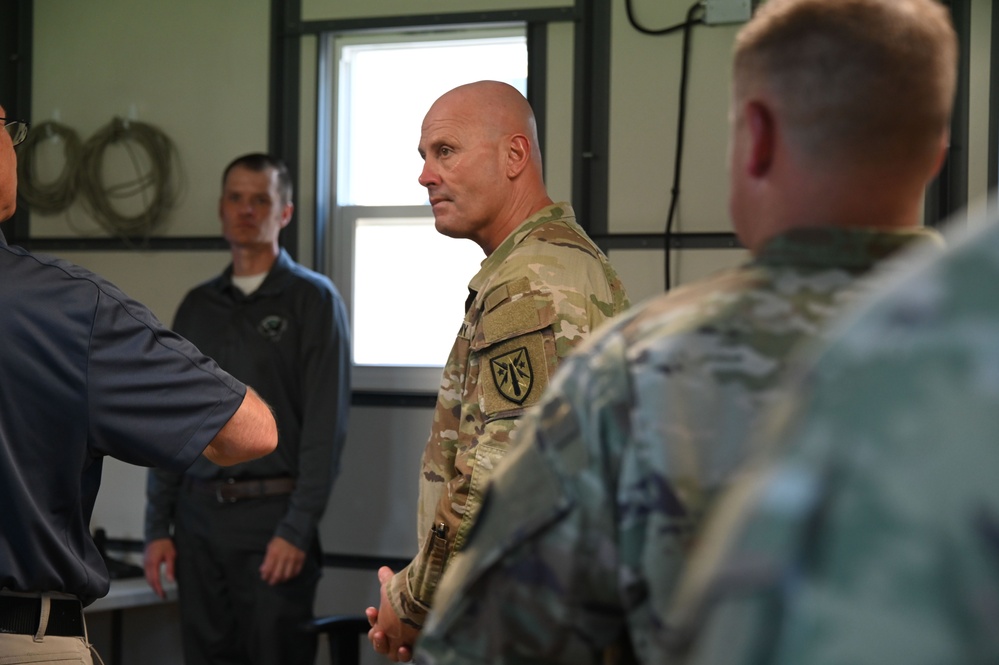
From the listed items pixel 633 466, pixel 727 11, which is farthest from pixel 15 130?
pixel 727 11

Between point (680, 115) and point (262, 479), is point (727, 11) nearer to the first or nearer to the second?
point (680, 115)

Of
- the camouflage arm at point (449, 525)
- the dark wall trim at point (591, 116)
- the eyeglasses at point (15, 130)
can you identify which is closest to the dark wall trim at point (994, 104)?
the dark wall trim at point (591, 116)

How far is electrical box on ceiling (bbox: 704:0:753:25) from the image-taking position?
3803mm

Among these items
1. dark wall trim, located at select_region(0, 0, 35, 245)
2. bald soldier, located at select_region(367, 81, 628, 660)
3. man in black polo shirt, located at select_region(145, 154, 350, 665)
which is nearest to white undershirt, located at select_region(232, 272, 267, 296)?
man in black polo shirt, located at select_region(145, 154, 350, 665)

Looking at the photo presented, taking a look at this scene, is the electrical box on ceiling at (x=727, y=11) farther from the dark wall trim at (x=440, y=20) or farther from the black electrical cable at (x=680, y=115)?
the dark wall trim at (x=440, y=20)

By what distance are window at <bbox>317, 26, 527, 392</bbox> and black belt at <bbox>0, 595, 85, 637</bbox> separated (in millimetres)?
2316

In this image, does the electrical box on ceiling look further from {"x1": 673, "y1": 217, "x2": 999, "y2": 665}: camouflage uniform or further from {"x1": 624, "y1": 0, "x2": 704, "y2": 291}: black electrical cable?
{"x1": 673, "y1": 217, "x2": 999, "y2": 665}: camouflage uniform

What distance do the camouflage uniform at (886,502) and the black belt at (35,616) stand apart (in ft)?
5.15

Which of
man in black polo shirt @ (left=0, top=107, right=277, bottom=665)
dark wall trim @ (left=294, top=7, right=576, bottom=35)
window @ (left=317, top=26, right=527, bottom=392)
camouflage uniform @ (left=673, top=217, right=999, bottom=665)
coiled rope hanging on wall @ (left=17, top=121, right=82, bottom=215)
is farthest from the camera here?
coiled rope hanging on wall @ (left=17, top=121, right=82, bottom=215)

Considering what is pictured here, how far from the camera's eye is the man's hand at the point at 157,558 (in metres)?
3.96

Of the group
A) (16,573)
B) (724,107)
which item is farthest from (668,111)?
(16,573)

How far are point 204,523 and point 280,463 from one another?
33 cm

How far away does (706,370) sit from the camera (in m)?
0.92

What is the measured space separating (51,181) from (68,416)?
3132mm
